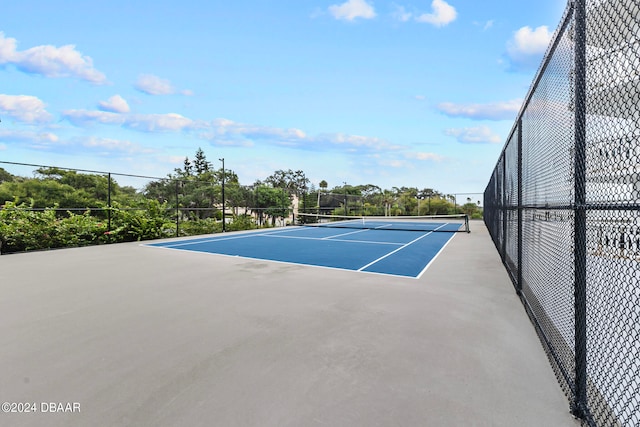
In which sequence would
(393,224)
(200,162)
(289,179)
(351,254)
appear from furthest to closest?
(200,162), (289,179), (393,224), (351,254)

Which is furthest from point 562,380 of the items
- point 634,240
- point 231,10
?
point 231,10

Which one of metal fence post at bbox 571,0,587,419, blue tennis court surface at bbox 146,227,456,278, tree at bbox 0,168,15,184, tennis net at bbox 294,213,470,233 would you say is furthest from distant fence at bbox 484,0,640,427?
tree at bbox 0,168,15,184

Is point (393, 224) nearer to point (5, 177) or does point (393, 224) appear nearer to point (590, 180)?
point (5, 177)

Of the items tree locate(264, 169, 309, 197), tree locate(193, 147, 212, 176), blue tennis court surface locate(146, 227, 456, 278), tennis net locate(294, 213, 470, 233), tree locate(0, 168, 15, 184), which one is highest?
tree locate(193, 147, 212, 176)

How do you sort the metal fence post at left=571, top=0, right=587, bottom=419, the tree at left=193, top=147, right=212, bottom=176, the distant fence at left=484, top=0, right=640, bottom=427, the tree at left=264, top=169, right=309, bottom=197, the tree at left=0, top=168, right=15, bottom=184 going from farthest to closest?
1. the tree at left=193, top=147, right=212, bottom=176
2. the tree at left=264, top=169, right=309, bottom=197
3. the tree at left=0, top=168, right=15, bottom=184
4. the metal fence post at left=571, top=0, right=587, bottom=419
5. the distant fence at left=484, top=0, right=640, bottom=427

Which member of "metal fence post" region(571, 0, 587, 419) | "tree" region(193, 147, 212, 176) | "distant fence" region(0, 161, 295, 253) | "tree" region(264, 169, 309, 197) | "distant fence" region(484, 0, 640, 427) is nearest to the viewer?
"distant fence" region(484, 0, 640, 427)

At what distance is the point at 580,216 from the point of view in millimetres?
1679

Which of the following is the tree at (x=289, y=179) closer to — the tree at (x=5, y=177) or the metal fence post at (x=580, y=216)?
the tree at (x=5, y=177)

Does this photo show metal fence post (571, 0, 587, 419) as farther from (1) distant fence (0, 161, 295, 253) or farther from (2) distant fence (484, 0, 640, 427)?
(1) distant fence (0, 161, 295, 253)

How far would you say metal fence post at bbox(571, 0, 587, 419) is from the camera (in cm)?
168

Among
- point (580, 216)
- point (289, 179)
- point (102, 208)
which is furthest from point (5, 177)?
point (289, 179)

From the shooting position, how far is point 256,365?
7.69ft

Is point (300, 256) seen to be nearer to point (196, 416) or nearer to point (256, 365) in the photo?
point (256, 365)

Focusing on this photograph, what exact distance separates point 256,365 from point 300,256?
5247 mm
